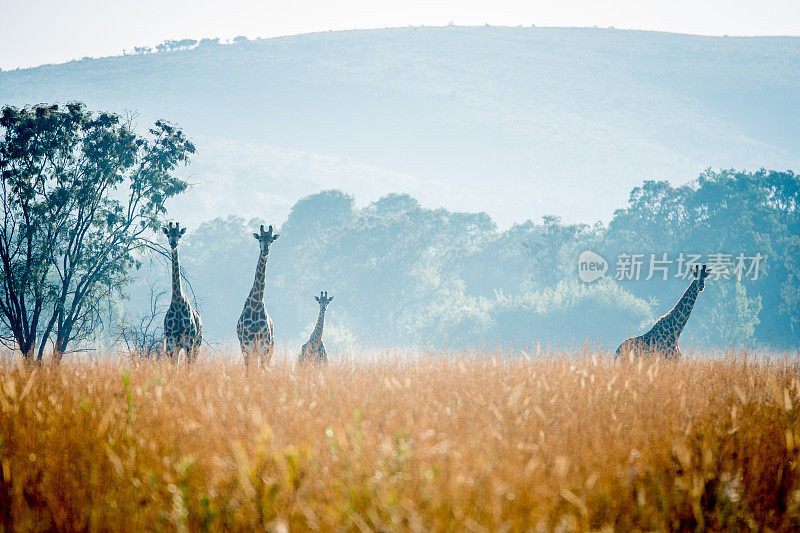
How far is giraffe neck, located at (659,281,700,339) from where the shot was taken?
40.5 ft

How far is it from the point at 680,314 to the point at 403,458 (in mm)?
10753

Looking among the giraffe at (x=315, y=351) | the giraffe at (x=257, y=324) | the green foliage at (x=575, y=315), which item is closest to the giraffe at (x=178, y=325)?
the giraffe at (x=257, y=324)

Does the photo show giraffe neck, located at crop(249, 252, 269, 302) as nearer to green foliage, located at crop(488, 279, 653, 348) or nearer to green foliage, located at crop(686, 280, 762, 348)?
green foliage, located at crop(488, 279, 653, 348)

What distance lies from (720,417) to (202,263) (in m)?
64.6

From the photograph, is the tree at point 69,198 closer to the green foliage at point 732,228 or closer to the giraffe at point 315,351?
the giraffe at point 315,351

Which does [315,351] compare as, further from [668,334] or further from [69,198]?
[69,198]

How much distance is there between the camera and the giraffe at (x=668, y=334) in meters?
11.2

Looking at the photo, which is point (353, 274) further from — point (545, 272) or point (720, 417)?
point (720, 417)

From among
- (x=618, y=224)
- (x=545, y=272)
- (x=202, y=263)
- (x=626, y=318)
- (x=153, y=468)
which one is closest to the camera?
(x=153, y=468)

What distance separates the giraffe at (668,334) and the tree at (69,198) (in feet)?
46.5

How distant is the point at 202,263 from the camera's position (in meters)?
65.8

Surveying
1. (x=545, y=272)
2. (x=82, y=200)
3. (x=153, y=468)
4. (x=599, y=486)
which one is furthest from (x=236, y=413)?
(x=545, y=272)

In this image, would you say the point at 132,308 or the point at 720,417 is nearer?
the point at 720,417

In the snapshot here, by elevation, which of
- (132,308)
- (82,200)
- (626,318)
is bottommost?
(132,308)
